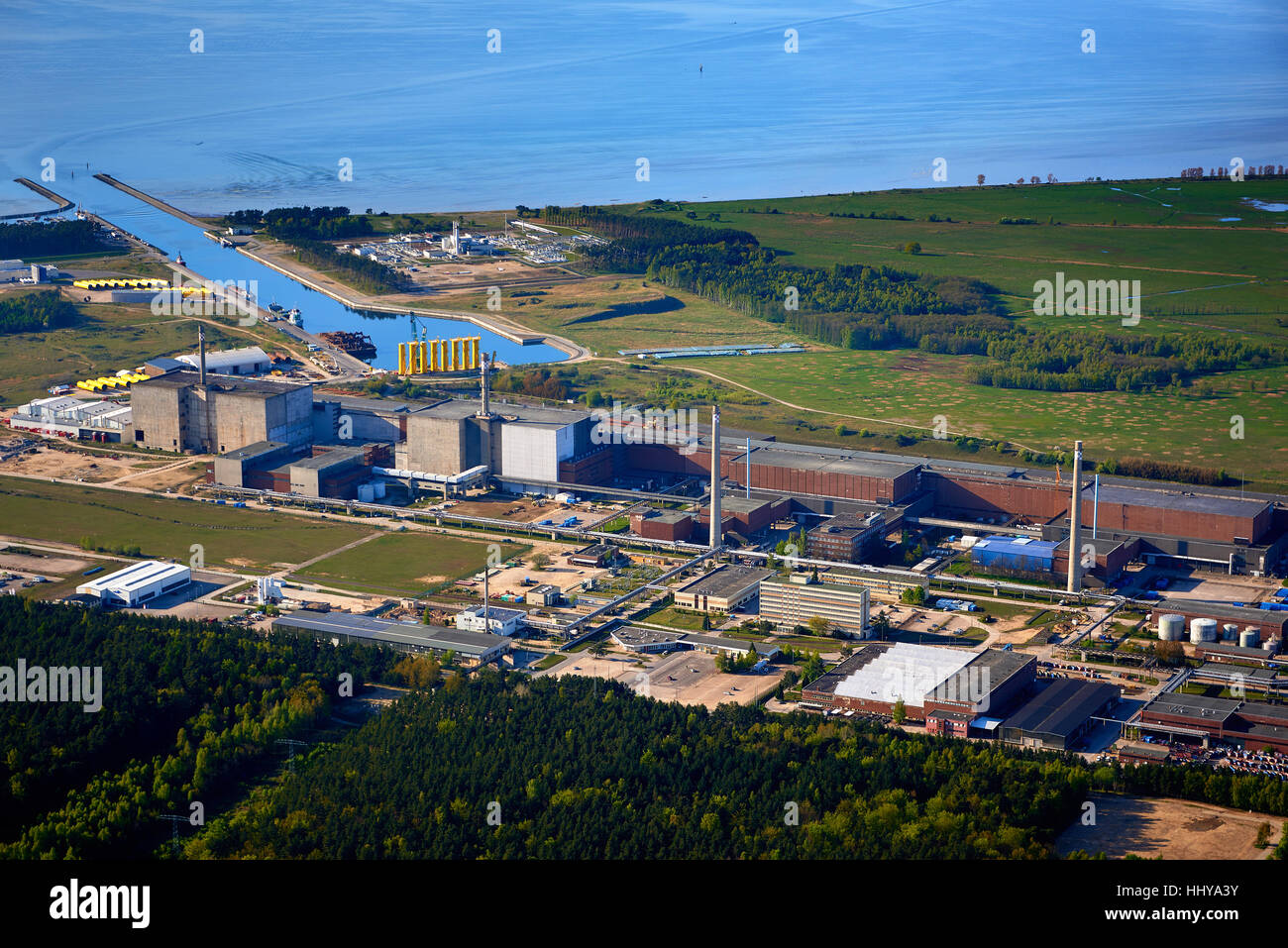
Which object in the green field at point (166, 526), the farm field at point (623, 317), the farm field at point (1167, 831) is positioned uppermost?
the farm field at point (623, 317)

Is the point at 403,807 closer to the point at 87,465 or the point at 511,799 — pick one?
the point at 511,799

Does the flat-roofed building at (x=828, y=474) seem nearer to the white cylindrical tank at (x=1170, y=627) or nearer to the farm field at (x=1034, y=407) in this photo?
the farm field at (x=1034, y=407)

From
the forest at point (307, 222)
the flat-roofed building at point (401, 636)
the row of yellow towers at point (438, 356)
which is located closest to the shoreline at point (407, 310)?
the forest at point (307, 222)

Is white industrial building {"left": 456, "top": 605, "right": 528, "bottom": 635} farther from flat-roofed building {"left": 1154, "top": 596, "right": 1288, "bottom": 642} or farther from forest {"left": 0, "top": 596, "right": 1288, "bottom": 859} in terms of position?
flat-roofed building {"left": 1154, "top": 596, "right": 1288, "bottom": 642}

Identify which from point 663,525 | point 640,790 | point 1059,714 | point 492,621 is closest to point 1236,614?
point 1059,714

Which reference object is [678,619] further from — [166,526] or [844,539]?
[166,526]

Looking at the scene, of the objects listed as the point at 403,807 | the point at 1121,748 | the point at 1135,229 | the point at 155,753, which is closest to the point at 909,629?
the point at 1121,748
